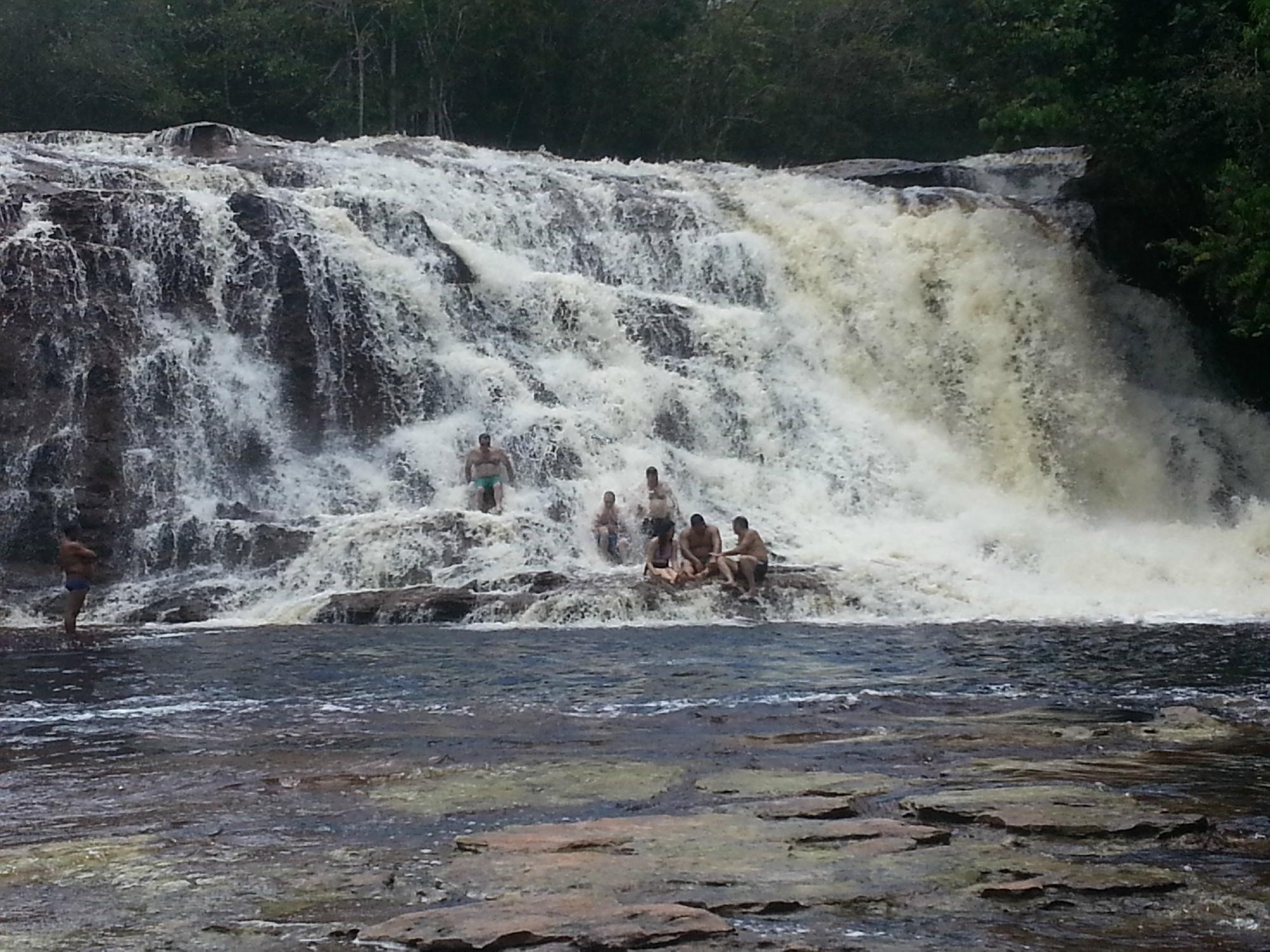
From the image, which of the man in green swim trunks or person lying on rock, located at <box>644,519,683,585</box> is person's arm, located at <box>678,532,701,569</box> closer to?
person lying on rock, located at <box>644,519,683,585</box>

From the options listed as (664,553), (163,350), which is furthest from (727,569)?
(163,350)

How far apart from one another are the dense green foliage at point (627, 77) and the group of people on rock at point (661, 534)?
8.92 meters

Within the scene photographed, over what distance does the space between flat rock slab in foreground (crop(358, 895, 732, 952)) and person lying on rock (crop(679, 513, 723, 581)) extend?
35.8 ft

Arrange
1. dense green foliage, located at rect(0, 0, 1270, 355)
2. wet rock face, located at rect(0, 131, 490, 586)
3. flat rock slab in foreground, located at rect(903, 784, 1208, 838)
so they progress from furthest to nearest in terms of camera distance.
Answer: dense green foliage, located at rect(0, 0, 1270, 355)
wet rock face, located at rect(0, 131, 490, 586)
flat rock slab in foreground, located at rect(903, 784, 1208, 838)

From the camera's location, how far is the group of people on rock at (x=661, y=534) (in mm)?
14906

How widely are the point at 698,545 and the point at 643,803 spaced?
9.50 m

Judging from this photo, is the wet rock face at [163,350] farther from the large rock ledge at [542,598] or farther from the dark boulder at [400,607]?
the large rock ledge at [542,598]

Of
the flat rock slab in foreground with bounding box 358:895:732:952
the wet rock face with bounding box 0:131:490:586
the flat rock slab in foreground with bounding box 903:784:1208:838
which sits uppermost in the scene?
the wet rock face with bounding box 0:131:490:586

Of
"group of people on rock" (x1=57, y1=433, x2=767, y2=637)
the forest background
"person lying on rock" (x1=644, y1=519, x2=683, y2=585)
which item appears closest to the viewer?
"group of people on rock" (x1=57, y1=433, x2=767, y2=637)

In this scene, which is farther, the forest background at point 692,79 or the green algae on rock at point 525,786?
the forest background at point 692,79

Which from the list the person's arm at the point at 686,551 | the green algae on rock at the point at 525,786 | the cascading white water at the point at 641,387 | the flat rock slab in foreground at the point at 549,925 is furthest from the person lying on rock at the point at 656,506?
the flat rock slab in foreground at the point at 549,925

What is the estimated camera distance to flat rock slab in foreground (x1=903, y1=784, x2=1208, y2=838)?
522cm

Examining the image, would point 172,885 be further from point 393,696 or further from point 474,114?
point 474,114

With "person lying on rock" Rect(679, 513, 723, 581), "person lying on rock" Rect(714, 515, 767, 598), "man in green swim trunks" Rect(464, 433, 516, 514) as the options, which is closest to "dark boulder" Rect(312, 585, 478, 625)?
"person lying on rock" Rect(679, 513, 723, 581)
